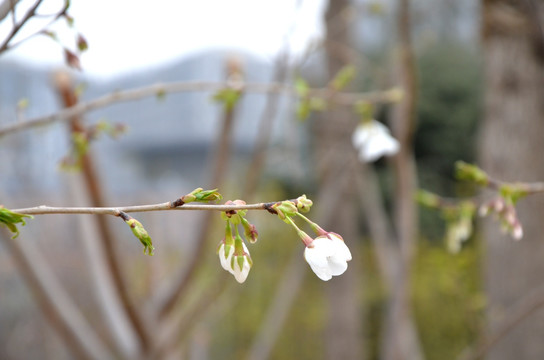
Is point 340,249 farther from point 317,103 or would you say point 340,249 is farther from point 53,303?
Answer: point 53,303

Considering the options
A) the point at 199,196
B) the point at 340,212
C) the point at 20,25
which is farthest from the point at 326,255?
the point at 340,212

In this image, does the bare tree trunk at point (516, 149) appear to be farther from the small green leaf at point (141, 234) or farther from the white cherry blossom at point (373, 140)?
the small green leaf at point (141, 234)

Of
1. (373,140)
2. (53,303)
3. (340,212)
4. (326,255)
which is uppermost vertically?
(340,212)

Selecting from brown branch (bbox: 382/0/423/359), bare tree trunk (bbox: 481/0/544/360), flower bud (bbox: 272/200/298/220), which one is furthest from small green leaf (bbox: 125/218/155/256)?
bare tree trunk (bbox: 481/0/544/360)

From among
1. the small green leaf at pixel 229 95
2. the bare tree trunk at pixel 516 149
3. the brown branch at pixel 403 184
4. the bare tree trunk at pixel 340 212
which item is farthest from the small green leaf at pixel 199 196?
the bare tree trunk at pixel 340 212

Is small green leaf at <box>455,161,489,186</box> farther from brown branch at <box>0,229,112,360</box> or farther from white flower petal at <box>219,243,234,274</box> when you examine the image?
brown branch at <box>0,229,112,360</box>
